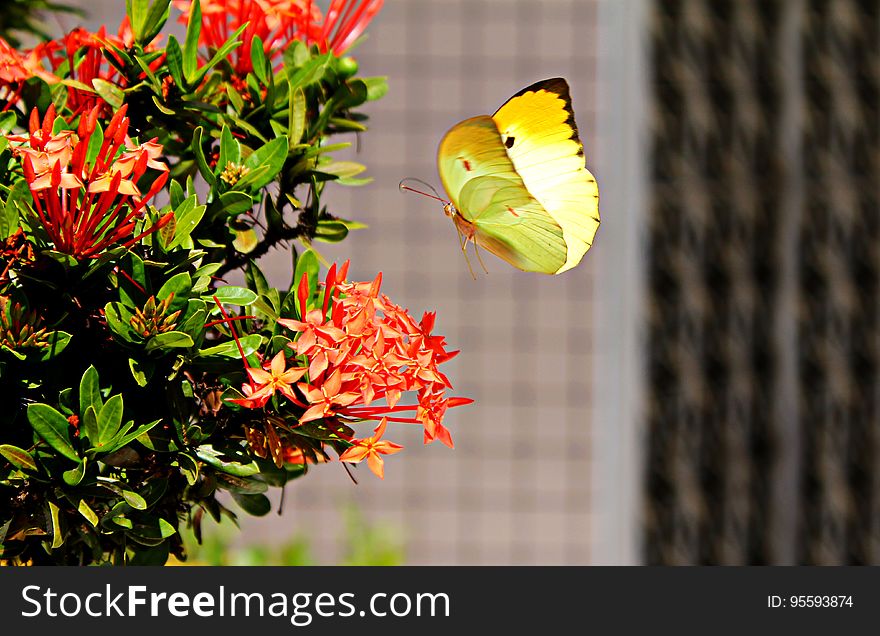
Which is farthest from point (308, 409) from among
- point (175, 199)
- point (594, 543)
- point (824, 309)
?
point (824, 309)

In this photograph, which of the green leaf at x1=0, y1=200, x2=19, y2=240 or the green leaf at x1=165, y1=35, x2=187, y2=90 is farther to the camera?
the green leaf at x1=165, y1=35, x2=187, y2=90

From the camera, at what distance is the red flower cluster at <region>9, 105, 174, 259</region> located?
1.93ft

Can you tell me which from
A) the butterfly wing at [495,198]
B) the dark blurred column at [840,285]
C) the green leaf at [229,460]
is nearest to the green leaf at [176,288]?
the green leaf at [229,460]

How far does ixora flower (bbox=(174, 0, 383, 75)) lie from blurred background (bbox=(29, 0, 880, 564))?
6.22 feet

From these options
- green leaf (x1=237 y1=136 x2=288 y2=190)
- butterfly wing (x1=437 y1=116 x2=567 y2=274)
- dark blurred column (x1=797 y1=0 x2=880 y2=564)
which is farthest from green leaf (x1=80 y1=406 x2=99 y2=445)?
dark blurred column (x1=797 y1=0 x2=880 y2=564)

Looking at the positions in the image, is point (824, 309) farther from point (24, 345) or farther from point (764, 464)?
point (24, 345)

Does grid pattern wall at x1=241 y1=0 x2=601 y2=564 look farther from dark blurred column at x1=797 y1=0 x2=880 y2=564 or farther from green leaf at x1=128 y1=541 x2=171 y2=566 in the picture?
green leaf at x1=128 y1=541 x2=171 y2=566

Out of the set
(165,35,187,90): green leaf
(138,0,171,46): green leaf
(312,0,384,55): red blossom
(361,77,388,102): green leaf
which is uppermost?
(312,0,384,55): red blossom

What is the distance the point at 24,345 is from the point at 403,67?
7.59ft

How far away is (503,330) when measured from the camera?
2.82 m

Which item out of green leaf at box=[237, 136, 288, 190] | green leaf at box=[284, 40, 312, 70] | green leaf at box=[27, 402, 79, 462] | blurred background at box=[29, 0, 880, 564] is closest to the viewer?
green leaf at box=[27, 402, 79, 462]

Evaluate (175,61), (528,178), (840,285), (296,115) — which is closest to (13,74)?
(175,61)

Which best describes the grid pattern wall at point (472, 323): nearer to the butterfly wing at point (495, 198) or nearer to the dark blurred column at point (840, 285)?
the dark blurred column at point (840, 285)
